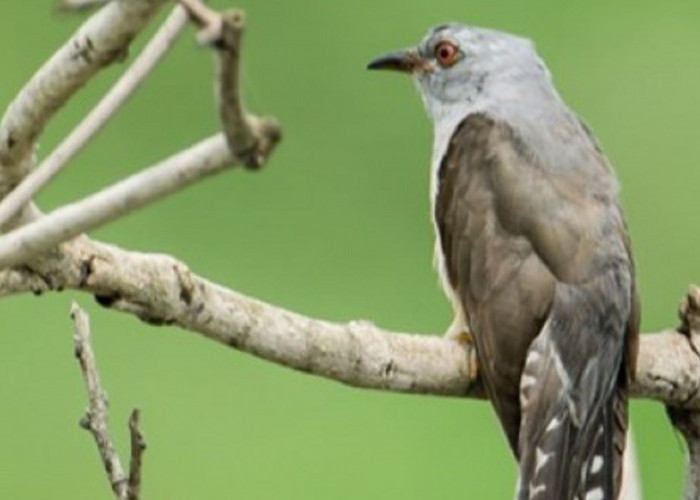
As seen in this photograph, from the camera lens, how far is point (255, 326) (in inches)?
213

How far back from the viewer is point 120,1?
418cm

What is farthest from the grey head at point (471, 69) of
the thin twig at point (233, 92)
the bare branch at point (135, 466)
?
the thin twig at point (233, 92)

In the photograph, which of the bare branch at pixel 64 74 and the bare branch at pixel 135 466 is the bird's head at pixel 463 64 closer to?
the bare branch at pixel 64 74

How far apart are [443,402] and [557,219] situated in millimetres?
3206

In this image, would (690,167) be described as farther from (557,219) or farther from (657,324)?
(557,219)

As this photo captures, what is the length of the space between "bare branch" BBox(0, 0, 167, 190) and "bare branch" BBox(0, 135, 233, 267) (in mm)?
307

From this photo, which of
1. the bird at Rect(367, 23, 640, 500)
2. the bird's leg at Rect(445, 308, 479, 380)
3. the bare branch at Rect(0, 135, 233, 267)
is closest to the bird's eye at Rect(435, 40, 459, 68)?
the bird at Rect(367, 23, 640, 500)

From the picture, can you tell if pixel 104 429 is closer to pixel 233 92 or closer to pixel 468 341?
pixel 233 92

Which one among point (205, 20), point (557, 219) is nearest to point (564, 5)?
point (557, 219)

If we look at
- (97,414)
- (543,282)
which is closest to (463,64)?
(543,282)

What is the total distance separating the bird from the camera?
6242 millimetres

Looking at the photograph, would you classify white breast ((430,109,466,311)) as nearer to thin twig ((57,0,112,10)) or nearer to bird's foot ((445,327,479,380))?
bird's foot ((445,327,479,380))

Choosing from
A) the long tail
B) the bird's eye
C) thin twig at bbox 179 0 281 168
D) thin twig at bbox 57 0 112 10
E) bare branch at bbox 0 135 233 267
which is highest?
the bird's eye

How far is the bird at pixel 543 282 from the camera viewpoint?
624cm
